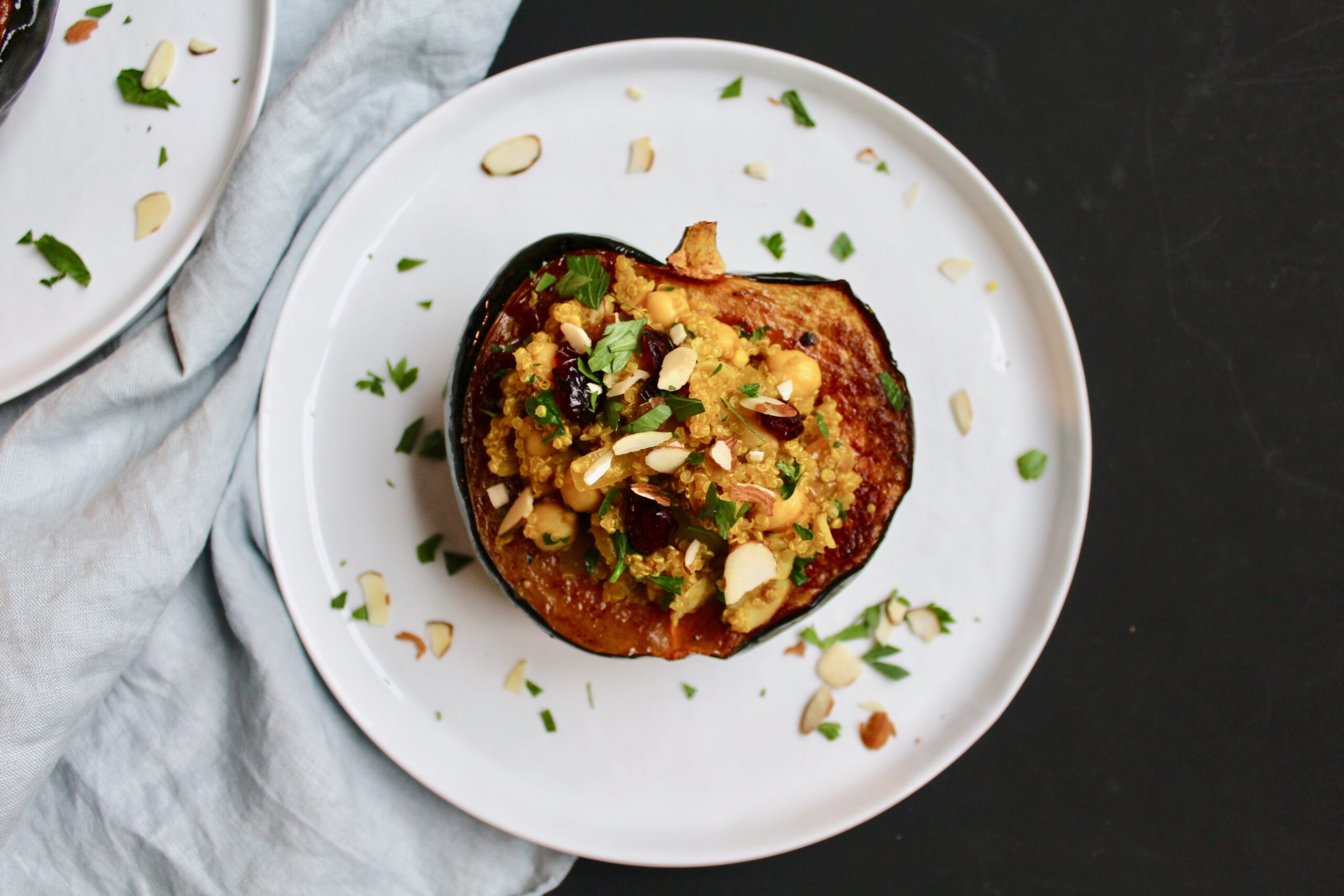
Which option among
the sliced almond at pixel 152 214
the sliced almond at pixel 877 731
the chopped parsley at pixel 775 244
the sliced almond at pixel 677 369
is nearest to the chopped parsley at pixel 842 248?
the chopped parsley at pixel 775 244

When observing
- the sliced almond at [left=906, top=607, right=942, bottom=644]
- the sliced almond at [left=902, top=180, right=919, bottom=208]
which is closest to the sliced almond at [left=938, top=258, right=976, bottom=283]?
the sliced almond at [left=902, top=180, right=919, bottom=208]

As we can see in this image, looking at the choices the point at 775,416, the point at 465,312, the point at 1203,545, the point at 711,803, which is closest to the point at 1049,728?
the point at 1203,545

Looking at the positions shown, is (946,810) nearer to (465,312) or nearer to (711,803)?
(711,803)

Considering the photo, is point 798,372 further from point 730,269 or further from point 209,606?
point 209,606

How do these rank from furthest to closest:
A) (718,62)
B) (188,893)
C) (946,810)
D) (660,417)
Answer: (946,810) → (718,62) → (188,893) → (660,417)

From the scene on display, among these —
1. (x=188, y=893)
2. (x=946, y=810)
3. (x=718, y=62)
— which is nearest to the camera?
(x=188, y=893)
